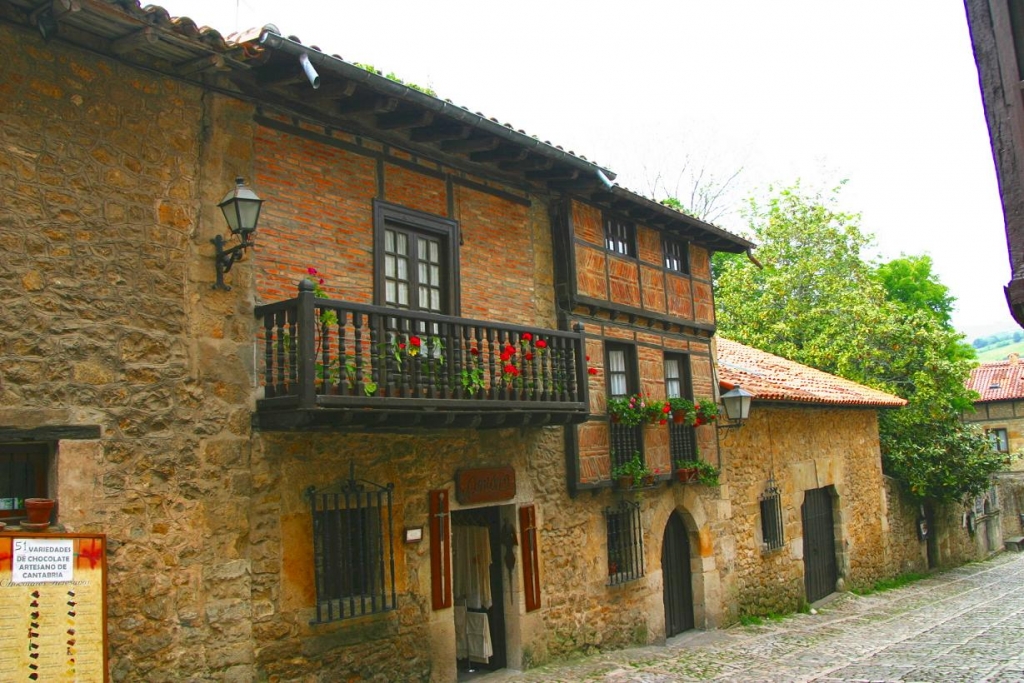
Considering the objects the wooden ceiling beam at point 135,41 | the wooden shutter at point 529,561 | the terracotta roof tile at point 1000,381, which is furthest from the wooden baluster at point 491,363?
the terracotta roof tile at point 1000,381

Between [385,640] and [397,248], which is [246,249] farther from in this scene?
[385,640]

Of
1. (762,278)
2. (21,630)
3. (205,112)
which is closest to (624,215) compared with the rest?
(205,112)

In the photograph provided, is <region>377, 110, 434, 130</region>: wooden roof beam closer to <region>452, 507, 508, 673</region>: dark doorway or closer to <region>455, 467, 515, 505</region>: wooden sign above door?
<region>455, 467, 515, 505</region>: wooden sign above door

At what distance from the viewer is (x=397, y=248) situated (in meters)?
9.88

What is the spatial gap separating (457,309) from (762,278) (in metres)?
20.4

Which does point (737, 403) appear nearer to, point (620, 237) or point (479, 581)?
point (620, 237)

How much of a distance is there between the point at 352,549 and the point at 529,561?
273cm

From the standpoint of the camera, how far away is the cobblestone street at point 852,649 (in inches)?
430

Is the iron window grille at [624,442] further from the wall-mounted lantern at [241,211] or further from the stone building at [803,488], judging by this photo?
the wall-mounted lantern at [241,211]

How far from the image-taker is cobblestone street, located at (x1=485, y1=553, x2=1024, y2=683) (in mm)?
10914

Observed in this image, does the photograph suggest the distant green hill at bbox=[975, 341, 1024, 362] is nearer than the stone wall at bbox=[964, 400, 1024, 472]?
No

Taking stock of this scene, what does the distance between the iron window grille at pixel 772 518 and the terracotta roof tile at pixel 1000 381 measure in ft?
82.3

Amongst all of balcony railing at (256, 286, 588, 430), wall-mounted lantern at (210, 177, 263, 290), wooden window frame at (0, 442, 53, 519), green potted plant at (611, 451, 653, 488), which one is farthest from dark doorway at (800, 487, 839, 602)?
wooden window frame at (0, 442, 53, 519)

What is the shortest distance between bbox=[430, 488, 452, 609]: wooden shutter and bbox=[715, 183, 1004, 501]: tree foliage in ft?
51.6
